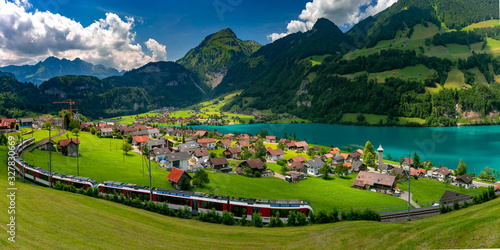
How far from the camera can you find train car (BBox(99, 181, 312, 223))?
21.9 metres

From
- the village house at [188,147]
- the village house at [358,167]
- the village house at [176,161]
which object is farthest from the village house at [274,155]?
the village house at [176,161]

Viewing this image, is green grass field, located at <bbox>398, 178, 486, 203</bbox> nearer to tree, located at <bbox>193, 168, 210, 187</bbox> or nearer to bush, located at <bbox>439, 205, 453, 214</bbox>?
bush, located at <bbox>439, 205, 453, 214</bbox>

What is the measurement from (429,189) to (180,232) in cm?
4756

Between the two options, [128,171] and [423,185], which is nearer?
[128,171]

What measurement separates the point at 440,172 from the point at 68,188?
69509 millimetres

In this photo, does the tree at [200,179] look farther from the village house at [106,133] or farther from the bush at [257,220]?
the village house at [106,133]

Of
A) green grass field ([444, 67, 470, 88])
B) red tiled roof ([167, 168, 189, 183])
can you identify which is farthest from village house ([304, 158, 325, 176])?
green grass field ([444, 67, 470, 88])

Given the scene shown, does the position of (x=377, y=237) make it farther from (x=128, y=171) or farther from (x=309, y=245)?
(x=128, y=171)

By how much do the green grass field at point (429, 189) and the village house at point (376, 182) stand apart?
367cm

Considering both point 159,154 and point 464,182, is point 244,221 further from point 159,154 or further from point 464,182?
point 464,182

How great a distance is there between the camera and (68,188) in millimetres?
25359

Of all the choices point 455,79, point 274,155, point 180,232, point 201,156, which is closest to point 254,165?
point 201,156

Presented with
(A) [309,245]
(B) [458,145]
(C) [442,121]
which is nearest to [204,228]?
(A) [309,245]

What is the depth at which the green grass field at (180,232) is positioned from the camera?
12125 millimetres
